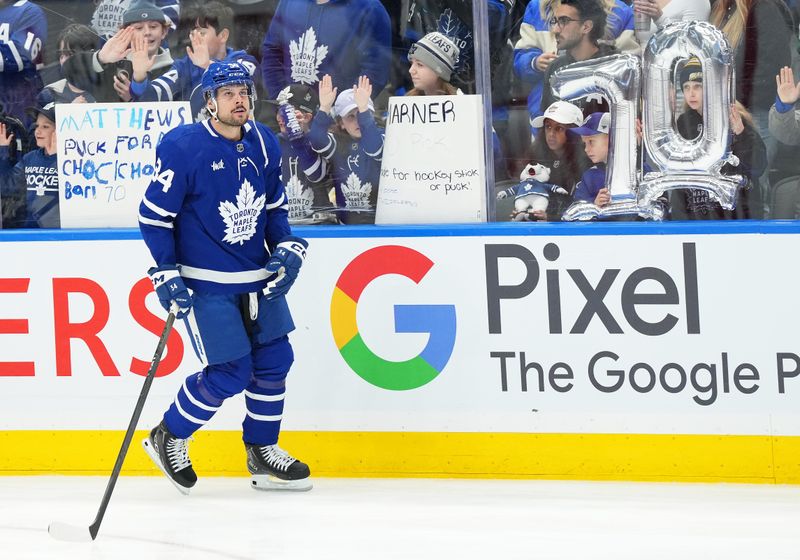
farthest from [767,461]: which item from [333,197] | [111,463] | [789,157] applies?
[111,463]

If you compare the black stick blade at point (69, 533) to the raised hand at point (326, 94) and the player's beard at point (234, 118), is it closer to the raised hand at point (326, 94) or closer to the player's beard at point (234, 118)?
the player's beard at point (234, 118)

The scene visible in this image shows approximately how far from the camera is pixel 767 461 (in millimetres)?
3770

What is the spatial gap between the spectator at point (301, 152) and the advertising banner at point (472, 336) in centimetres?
32

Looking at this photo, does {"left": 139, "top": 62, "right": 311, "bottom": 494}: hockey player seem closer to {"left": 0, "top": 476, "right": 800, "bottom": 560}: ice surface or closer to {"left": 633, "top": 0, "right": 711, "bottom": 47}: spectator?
{"left": 0, "top": 476, "right": 800, "bottom": 560}: ice surface

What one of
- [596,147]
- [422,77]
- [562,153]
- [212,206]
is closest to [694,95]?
[596,147]

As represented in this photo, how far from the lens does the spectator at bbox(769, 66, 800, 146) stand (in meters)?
3.89

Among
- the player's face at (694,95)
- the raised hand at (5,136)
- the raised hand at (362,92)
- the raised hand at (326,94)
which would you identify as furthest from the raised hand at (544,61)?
the raised hand at (5,136)

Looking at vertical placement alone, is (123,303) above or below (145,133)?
below

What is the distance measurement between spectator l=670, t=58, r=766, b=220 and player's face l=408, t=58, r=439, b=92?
2.68 ft

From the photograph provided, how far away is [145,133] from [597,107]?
1562 millimetres

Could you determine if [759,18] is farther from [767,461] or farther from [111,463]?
[111,463]

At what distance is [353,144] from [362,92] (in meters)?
0.18

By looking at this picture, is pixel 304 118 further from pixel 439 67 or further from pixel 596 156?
pixel 596 156

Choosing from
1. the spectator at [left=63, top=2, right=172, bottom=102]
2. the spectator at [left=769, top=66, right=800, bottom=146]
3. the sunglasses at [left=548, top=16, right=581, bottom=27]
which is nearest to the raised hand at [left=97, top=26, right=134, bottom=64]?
the spectator at [left=63, top=2, right=172, bottom=102]
